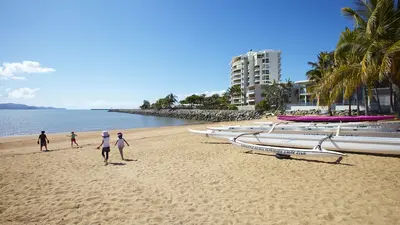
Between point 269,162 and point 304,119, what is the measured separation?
903 cm

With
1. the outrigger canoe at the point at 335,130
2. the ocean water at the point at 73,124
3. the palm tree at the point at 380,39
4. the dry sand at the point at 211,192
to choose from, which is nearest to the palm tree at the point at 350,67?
the palm tree at the point at 380,39

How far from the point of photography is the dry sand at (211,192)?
420 cm

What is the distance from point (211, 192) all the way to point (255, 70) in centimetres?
8180

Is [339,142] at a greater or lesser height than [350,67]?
lesser

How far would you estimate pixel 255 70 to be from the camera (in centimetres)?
8244

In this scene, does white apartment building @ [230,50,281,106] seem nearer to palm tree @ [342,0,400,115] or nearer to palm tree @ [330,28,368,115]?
palm tree @ [330,28,368,115]

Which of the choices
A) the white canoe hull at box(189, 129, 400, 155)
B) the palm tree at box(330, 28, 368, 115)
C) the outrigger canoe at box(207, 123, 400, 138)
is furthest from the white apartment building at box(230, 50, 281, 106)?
the white canoe hull at box(189, 129, 400, 155)

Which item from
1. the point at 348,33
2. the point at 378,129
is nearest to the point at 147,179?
the point at 378,129

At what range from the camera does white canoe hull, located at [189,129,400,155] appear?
Result: 7.81 m

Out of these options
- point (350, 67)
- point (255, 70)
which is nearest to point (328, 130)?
point (350, 67)

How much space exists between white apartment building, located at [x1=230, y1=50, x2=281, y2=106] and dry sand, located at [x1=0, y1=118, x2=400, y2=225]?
2596 inches

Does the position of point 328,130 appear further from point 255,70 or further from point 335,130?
point 255,70

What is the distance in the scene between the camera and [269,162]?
805 centimetres

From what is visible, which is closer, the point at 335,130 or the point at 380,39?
the point at 380,39
